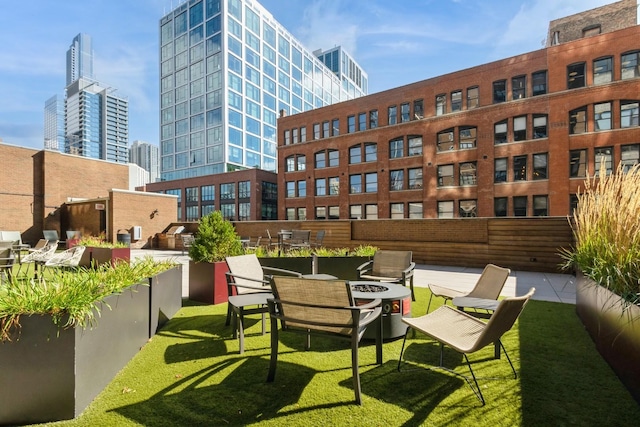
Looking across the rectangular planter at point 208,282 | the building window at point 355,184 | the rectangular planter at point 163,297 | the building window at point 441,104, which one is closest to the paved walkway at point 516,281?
the rectangular planter at point 208,282

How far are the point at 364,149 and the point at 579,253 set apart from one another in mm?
25666

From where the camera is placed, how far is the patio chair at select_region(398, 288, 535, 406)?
247 centimetres

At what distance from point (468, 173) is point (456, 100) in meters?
6.04

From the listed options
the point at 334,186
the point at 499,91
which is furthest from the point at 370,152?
the point at 499,91

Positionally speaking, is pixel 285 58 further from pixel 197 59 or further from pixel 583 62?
pixel 583 62

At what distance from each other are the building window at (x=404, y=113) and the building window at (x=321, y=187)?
943 cm

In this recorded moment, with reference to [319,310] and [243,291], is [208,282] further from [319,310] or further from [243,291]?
[319,310]

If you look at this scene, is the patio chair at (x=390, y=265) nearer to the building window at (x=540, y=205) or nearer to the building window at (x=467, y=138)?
the building window at (x=540, y=205)

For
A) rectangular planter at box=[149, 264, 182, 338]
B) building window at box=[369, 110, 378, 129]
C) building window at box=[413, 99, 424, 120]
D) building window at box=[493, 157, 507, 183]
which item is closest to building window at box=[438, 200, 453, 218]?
building window at box=[493, 157, 507, 183]

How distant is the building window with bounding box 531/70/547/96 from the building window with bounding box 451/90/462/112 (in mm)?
4732

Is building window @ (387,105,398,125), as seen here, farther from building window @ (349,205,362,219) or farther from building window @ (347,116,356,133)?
building window @ (349,205,362,219)

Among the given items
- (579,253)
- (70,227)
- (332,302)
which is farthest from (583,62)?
(70,227)

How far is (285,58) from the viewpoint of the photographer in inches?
2475

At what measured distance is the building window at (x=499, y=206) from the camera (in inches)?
875
